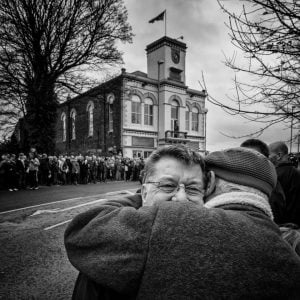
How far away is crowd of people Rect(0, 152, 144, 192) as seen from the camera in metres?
13.7

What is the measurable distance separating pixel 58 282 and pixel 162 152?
311 centimetres

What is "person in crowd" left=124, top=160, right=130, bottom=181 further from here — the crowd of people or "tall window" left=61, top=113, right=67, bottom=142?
"tall window" left=61, top=113, right=67, bottom=142

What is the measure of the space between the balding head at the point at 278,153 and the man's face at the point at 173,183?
293 cm

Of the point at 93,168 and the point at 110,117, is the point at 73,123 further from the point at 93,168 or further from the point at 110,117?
the point at 93,168

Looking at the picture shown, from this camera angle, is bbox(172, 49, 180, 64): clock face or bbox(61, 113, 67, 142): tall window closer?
bbox(172, 49, 180, 64): clock face

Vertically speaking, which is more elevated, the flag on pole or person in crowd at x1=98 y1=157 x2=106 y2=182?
the flag on pole

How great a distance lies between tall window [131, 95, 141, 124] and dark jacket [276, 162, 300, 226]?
2776 cm

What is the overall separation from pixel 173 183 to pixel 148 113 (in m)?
31.2

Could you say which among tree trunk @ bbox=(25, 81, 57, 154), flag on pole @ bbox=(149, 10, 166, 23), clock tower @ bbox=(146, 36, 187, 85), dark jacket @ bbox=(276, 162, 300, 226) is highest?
flag on pole @ bbox=(149, 10, 166, 23)

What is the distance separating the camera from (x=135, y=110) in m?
31.2

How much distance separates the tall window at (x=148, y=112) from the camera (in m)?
32.0

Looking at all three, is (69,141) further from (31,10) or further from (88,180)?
(31,10)

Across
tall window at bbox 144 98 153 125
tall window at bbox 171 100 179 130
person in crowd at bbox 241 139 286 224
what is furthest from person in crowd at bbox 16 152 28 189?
→ tall window at bbox 171 100 179 130

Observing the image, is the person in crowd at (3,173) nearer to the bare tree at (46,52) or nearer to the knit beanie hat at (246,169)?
the bare tree at (46,52)
